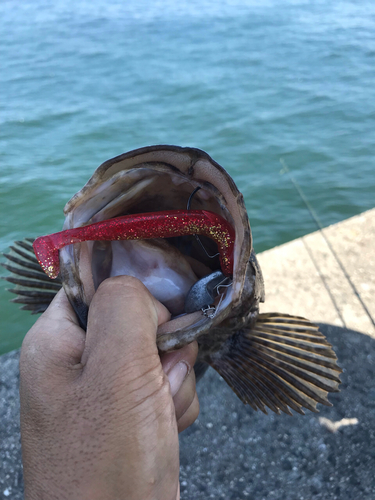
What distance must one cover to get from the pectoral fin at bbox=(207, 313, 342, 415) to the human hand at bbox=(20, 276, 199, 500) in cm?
86

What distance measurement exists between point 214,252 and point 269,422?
143 cm

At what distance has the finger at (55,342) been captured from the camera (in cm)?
125

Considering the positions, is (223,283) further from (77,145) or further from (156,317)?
(77,145)

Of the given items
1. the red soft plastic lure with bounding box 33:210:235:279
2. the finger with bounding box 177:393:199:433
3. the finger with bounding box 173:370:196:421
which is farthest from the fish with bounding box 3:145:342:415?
the finger with bounding box 177:393:199:433

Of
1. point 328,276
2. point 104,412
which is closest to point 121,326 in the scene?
point 104,412

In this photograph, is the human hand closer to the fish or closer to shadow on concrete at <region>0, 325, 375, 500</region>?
the fish

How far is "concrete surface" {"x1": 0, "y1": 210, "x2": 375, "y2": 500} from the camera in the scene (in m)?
2.40

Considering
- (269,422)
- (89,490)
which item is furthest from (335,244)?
(89,490)

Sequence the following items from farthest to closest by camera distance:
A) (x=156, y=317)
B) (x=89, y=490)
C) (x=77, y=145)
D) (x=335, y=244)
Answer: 1. (x=77, y=145)
2. (x=335, y=244)
3. (x=156, y=317)
4. (x=89, y=490)

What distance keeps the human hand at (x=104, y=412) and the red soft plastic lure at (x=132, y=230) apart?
20 centimetres

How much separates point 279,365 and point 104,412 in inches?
42.7

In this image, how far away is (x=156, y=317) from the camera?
1.35m

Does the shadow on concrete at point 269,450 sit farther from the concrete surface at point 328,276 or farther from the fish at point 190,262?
the fish at point 190,262

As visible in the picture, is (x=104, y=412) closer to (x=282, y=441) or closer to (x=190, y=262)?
(x=190, y=262)
